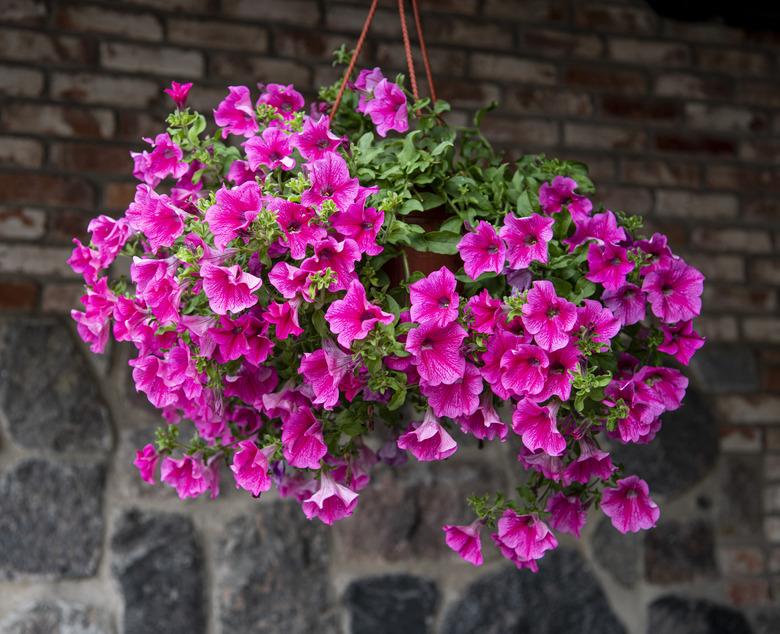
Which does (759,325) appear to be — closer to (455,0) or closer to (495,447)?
(495,447)

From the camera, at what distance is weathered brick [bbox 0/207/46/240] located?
1.92 m

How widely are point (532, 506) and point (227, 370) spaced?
0.38 m

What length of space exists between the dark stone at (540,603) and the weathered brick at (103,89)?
1328 millimetres

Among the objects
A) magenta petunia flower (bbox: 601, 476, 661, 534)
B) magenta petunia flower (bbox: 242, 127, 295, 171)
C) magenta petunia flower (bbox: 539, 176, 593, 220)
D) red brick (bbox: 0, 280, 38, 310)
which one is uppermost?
red brick (bbox: 0, 280, 38, 310)

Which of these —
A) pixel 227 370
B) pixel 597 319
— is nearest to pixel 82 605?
pixel 227 370

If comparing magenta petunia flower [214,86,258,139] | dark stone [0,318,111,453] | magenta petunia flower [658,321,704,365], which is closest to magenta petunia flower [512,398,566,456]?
magenta petunia flower [658,321,704,365]

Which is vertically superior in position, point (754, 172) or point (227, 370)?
point (754, 172)

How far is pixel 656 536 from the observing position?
218 centimetres

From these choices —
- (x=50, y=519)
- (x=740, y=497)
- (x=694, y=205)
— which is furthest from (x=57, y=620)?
(x=694, y=205)

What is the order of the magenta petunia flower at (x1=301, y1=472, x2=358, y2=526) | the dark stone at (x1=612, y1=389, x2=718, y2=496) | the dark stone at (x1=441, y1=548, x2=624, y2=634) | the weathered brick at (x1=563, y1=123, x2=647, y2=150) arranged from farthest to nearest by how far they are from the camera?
1. the weathered brick at (x1=563, y1=123, x2=647, y2=150)
2. the dark stone at (x1=612, y1=389, x2=718, y2=496)
3. the dark stone at (x1=441, y1=548, x2=624, y2=634)
4. the magenta petunia flower at (x1=301, y1=472, x2=358, y2=526)

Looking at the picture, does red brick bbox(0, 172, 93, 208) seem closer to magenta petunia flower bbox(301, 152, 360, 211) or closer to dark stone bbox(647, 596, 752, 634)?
magenta petunia flower bbox(301, 152, 360, 211)

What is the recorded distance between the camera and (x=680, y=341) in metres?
1.08

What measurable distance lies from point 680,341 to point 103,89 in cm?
145

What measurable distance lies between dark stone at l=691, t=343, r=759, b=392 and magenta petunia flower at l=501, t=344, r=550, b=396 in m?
1.45
